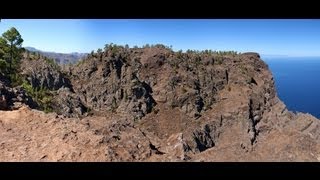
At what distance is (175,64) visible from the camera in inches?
1697

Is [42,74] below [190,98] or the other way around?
the other way around

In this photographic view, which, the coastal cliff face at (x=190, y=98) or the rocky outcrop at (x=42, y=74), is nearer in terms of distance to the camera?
the rocky outcrop at (x=42, y=74)

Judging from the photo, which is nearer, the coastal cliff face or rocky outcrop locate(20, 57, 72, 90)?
rocky outcrop locate(20, 57, 72, 90)

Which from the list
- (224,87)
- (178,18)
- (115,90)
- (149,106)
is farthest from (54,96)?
(178,18)

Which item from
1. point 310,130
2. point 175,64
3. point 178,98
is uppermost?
point 175,64

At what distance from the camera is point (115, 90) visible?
122 feet

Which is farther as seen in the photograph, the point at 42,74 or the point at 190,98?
the point at 190,98
